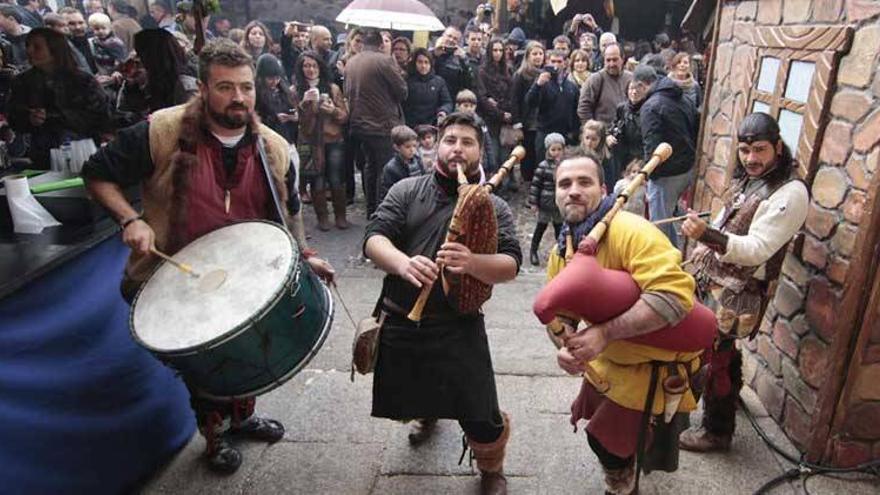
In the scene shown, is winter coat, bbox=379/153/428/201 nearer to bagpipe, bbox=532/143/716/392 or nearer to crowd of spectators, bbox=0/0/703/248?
crowd of spectators, bbox=0/0/703/248

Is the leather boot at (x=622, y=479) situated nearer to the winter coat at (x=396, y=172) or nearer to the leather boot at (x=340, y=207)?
the winter coat at (x=396, y=172)

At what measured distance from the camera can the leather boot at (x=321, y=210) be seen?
6914 mm

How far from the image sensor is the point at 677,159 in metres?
5.52

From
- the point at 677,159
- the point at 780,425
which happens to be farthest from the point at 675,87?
the point at 780,425

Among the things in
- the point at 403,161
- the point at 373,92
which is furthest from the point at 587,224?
the point at 373,92

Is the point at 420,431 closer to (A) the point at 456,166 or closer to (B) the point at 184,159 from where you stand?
(A) the point at 456,166

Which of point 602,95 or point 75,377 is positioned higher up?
point 602,95

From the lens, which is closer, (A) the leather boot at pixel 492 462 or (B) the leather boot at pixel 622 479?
(B) the leather boot at pixel 622 479

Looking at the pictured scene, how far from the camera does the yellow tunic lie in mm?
2150

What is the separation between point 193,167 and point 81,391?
3.68ft

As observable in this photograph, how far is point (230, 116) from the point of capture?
9.05ft

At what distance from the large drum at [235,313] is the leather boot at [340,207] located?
417 cm

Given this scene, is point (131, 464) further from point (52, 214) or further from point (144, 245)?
point (52, 214)

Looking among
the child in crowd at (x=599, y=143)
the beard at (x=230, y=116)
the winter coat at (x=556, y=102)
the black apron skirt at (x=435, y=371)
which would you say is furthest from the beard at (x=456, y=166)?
the winter coat at (x=556, y=102)
